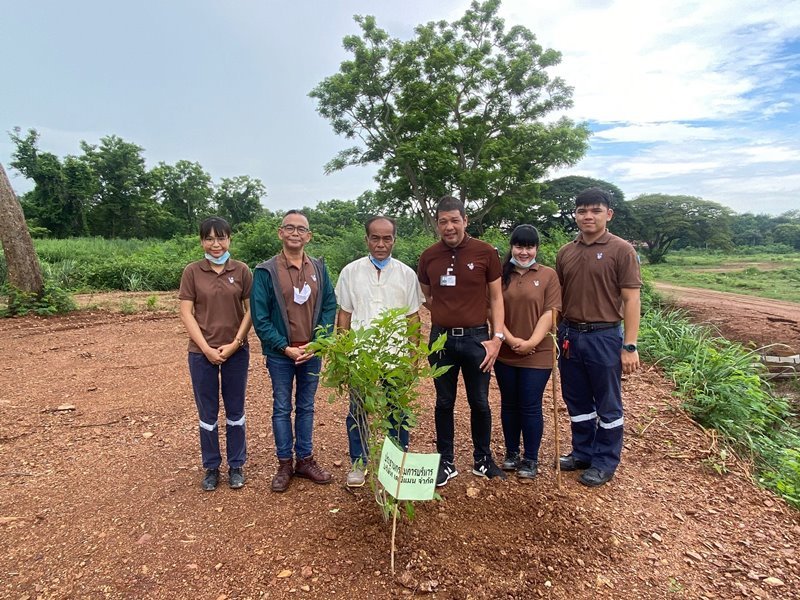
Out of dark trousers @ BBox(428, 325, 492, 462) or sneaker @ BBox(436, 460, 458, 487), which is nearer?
dark trousers @ BBox(428, 325, 492, 462)

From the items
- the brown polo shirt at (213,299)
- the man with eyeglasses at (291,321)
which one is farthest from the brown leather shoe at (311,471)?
the brown polo shirt at (213,299)

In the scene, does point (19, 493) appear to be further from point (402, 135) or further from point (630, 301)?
point (402, 135)

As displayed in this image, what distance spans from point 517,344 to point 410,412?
94 cm

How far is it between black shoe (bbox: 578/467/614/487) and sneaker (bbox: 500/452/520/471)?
16.8 inches

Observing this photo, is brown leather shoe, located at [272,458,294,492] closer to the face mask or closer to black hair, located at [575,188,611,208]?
the face mask

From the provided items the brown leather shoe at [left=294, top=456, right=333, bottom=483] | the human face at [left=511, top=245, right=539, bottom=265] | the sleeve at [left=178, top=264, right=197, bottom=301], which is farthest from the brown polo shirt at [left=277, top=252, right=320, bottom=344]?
the human face at [left=511, top=245, right=539, bottom=265]

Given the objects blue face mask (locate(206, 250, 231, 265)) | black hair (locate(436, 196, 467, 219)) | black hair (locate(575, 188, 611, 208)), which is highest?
black hair (locate(575, 188, 611, 208))

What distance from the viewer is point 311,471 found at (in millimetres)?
3092

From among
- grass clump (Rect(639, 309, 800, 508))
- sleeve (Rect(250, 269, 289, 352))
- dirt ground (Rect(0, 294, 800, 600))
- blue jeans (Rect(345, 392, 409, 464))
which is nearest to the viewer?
dirt ground (Rect(0, 294, 800, 600))

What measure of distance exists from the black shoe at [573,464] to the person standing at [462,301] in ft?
2.81

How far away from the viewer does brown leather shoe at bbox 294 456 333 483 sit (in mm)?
3070

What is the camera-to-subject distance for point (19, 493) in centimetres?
304

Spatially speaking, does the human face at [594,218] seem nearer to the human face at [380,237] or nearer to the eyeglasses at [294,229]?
the human face at [380,237]

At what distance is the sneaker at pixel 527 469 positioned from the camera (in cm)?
309
